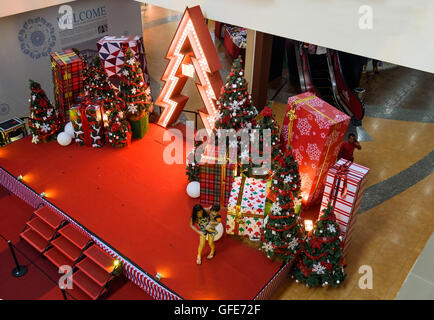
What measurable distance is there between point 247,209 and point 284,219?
0.74 m

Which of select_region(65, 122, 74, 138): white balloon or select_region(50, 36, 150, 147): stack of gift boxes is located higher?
select_region(50, 36, 150, 147): stack of gift boxes

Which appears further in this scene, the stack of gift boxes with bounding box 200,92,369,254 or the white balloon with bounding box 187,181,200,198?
the white balloon with bounding box 187,181,200,198

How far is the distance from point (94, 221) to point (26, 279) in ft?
4.52

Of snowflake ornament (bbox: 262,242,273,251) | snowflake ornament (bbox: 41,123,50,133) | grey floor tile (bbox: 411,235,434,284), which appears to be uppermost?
grey floor tile (bbox: 411,235,434,284)

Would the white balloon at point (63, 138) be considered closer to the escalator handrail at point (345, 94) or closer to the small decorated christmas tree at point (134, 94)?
the small decorated christmas tree at point (134, 94)

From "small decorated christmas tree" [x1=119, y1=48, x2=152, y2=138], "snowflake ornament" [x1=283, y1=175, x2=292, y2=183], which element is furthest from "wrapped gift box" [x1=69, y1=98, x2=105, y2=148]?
"snowflake ornament" [x1=283, y1=175, x2=292, y2=183]

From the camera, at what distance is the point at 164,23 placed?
54.4 ft

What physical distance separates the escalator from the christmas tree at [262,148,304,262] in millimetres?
5246

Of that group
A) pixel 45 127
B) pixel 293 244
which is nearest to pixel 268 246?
pixel 293 244

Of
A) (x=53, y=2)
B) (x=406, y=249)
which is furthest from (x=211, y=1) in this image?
(x=406, y=249)

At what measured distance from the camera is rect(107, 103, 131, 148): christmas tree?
8266 mm

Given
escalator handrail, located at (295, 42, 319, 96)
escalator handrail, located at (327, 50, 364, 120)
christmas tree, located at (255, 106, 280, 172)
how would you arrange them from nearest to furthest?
christmas tree, located at (255, 106, 280, 172) → escalator handrail, located at (327, 50, 364, 120) → escalator handrail, located at (295, 42, 319, 96)

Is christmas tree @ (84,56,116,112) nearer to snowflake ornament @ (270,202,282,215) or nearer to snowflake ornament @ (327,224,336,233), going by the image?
snowflake ornament @ (270,202,282,215)

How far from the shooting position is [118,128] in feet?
27.7
